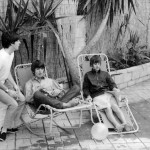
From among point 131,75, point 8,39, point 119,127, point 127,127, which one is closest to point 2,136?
point 8,39

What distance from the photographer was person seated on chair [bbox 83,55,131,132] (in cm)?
511

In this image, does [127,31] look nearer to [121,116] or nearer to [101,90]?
[101,90]

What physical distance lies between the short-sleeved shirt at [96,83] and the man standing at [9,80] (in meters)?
1.11

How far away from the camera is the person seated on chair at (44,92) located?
4.79 metres

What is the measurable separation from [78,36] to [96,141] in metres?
2.98

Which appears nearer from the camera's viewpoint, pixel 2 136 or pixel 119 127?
pixel 2 136

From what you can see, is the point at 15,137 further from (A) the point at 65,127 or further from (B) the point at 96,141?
(B) the point at 96,141

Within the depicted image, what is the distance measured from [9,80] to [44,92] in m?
0.53

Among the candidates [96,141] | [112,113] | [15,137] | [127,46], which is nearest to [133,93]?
[127,46]

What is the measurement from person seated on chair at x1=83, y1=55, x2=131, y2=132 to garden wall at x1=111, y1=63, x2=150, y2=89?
5.76ft

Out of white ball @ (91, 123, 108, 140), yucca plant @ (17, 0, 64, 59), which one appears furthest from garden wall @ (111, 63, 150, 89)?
white ball @ (91, 123, 108, 140)

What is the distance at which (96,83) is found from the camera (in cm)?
545

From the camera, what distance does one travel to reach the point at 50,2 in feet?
21.1

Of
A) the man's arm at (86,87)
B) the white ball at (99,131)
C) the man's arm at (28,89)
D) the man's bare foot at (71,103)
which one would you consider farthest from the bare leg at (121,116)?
the man's arm at (28,89)
